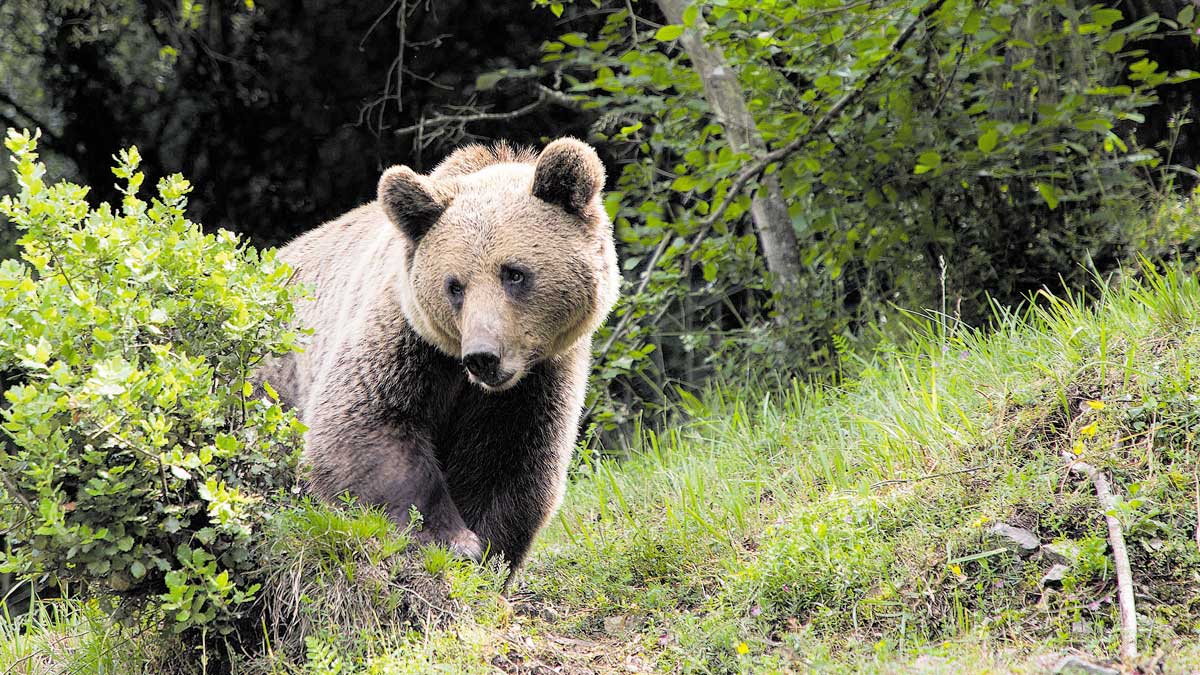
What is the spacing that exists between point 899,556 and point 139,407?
246 cm

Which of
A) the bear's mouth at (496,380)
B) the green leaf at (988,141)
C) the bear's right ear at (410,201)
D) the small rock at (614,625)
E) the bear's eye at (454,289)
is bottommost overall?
the small rock at (614,625)

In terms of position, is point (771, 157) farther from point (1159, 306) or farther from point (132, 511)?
point (132, 511)

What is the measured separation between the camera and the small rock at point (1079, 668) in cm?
285

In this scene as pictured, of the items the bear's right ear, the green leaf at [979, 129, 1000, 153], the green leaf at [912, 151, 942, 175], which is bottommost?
the green leaf at [912, 151, 942, 175]

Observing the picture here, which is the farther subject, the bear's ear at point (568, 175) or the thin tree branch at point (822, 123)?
the thin tree branch at point (822, 123)

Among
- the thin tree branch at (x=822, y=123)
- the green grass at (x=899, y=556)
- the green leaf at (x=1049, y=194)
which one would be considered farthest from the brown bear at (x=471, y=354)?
the green leaf at (x=1049, y=194)

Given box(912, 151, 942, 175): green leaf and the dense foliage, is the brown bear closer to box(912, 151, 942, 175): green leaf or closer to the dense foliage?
the dense foliage

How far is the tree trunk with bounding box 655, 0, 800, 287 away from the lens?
633 centimetres

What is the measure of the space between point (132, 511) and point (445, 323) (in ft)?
4.24

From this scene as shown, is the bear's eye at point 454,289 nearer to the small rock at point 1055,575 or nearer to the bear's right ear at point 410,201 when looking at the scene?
the bear's right ear at point 410,201

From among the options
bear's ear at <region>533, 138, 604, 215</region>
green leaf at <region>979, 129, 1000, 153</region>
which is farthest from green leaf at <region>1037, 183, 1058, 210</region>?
bear's ear at <region>533, 138, 604, 215</region>

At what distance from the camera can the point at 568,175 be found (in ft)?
14.4

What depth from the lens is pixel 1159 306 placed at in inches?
167

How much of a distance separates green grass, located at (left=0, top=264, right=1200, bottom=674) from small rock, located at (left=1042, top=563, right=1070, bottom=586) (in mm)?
20
